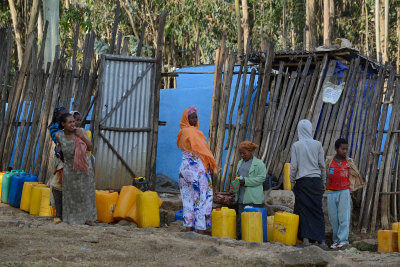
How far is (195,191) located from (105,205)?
1.17 meters

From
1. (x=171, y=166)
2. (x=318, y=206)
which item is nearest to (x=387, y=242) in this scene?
(x=318, y=206)

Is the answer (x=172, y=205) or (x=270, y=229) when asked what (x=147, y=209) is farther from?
(x=270, y=229)

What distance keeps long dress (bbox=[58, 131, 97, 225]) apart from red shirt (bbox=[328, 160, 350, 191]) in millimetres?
2578

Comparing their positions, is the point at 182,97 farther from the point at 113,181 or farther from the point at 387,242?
the point at 387,242

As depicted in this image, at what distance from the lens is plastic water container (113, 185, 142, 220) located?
7.06 meters

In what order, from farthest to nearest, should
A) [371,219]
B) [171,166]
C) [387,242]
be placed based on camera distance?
[171,166] → [371,219] → [387,242]

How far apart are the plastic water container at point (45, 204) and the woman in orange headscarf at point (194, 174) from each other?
178cm

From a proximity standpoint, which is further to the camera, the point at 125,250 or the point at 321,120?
the point at 321,120

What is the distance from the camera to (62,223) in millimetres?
6387

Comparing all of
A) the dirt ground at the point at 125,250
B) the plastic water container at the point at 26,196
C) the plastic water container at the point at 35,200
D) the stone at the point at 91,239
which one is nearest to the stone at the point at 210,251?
the dirt ground at the point at 125,250

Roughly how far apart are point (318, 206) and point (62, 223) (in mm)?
2651

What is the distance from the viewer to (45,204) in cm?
735

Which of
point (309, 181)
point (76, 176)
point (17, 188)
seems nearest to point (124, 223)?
point (76, 176)

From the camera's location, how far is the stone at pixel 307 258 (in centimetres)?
449
